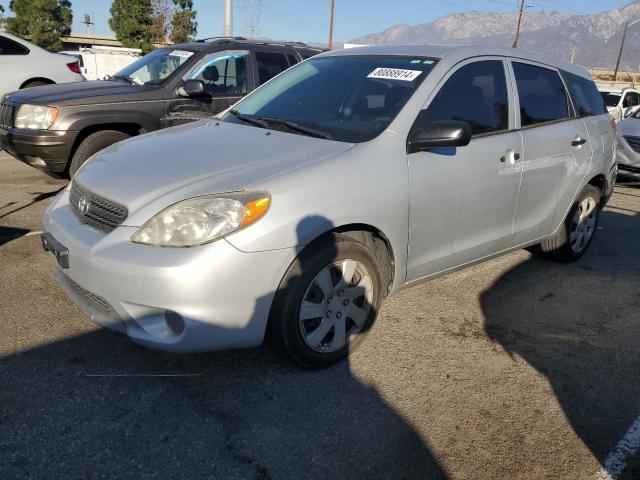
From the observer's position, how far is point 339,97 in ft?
11.9

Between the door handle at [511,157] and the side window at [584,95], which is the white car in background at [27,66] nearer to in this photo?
the side window at [584,95]

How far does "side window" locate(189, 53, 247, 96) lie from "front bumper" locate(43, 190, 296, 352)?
400 centimetres

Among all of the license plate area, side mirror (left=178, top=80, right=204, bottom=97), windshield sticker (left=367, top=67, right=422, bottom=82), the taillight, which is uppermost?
windshield sticker (left=367, top=67, right=422, bottom=82)

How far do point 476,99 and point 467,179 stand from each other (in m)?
0.60

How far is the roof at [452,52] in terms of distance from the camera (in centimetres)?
361

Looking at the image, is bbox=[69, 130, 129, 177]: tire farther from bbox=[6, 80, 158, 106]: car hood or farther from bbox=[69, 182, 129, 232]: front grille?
bbox=[69, 182, 129, 232]: front grille

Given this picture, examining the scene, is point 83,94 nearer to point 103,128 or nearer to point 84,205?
point 103,128

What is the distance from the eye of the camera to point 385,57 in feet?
12.5

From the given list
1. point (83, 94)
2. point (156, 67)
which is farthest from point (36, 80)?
point (83, 94)

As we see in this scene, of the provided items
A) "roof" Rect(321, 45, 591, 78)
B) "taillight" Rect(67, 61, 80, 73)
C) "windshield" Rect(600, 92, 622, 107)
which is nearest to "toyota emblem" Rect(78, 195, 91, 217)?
"roof" Rect(321, 45, 591, 78)

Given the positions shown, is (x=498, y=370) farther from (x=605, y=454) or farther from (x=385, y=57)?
(x=385, y=57)

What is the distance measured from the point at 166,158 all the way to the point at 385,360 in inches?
64.7

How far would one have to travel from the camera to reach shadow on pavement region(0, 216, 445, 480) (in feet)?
7.52

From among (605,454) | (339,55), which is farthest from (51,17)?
(605,454)
